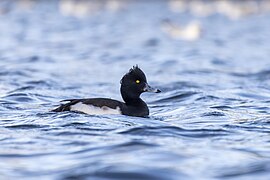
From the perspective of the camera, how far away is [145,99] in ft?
56.6

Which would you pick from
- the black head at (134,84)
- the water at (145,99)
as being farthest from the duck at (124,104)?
the water at (145,99)

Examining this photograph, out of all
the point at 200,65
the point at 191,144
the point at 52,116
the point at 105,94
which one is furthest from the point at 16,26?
the point at 191,144

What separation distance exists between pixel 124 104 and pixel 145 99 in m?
3.93

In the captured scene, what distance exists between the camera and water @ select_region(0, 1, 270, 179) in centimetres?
923

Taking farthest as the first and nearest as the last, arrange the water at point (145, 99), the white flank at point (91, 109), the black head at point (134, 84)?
1. the black head at point (134, 84)
2. the white flank at point (91, 109)
3. the water at point (145, 99)

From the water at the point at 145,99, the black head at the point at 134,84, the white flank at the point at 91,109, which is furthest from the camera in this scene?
the black head at the point at 134,84

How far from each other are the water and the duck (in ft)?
0.56

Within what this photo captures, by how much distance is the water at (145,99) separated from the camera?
9.23 metres

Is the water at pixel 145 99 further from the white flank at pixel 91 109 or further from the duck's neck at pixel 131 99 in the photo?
the duck's neck at pixel 131 99

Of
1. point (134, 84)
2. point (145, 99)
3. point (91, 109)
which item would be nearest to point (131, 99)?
point (134, 84)

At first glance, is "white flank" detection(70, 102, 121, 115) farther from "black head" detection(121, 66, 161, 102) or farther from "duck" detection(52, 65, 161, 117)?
"black head" detection(121, 66, 161, 102)

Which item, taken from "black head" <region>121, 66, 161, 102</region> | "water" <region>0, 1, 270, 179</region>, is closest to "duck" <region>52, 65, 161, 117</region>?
"black head" <region>121, 66, 161, 102</region>

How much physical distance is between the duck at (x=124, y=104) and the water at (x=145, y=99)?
0.56 ft

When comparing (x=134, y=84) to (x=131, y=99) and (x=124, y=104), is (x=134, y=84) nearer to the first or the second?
(x=131, y=99)
